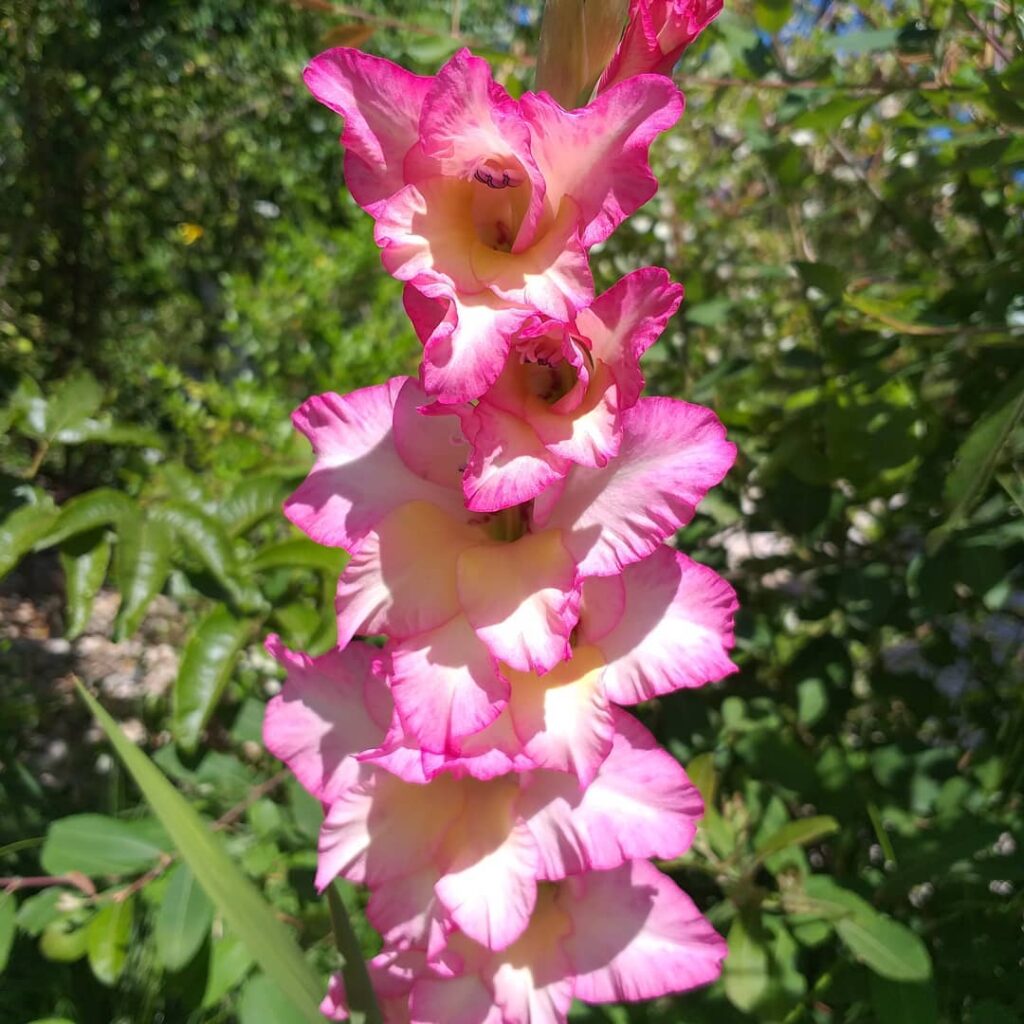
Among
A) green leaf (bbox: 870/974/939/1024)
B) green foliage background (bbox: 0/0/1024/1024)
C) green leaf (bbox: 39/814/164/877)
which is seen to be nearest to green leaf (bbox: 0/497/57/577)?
green foliage background (bbox: 0/0/1024/1024)

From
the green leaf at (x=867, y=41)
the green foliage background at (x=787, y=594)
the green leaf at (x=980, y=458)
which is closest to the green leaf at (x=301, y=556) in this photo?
the green foliage background at (x=787, y=594)

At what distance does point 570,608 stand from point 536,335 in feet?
0.43

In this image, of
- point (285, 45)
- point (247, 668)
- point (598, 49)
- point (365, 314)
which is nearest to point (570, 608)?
point (598, 49)

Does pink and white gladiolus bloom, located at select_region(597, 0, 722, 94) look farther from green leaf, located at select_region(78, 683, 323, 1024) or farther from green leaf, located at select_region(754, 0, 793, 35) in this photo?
green leaf, located at select_region(754, 0, 793, 35)

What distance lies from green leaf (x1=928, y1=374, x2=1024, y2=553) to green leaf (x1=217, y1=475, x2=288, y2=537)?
625 millimetres

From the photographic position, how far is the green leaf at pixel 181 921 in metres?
0.74

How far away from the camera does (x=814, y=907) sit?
2.49ft

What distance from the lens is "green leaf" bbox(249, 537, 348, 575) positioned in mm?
813

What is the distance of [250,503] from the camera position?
90 centimetres

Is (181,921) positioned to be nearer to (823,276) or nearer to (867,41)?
(823,276)

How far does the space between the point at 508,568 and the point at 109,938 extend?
0.61 meters

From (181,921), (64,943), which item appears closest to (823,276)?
(181,921)

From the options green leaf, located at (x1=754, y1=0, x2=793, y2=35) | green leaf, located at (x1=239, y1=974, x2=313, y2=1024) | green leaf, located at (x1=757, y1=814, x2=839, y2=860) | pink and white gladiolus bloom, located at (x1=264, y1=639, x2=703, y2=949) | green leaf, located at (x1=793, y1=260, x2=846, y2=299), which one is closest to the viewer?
pink and white gladiolus bloom, located at (x1=264, y1=639, x2=703, y2=949)

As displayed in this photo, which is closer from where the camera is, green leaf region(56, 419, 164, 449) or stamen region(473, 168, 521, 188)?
stamen region(473, 168, 521, 188)
